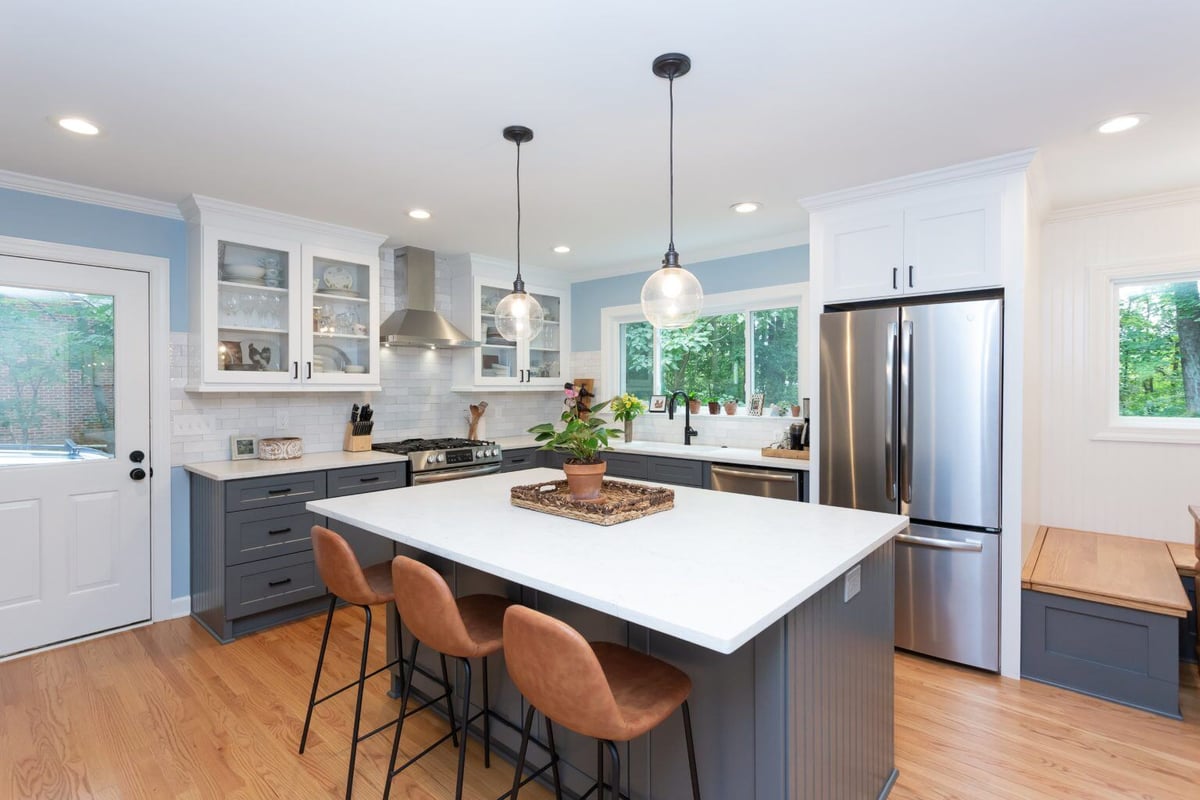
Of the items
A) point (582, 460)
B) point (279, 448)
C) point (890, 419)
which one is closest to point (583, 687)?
point (582, 460)

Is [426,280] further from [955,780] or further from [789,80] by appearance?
[955,780]

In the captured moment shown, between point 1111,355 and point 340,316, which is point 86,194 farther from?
point 1111,355

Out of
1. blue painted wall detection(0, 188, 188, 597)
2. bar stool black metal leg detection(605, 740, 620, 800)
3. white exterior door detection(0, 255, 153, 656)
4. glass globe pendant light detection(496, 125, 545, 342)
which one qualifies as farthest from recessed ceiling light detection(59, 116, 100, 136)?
bar stool black metal leg detection(605, 740, 620, 800)

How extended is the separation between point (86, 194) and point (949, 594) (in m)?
4.93

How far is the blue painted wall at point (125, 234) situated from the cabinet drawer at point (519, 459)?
2.09 m

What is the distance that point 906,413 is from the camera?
3.00m

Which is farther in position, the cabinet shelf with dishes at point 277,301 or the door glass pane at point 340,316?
the door glass pane at point 340,316

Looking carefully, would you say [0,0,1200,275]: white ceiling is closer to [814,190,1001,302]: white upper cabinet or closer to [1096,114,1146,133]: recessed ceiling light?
[1096,114,1146,133]: recessed ceiling light

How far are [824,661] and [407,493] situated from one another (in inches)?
70.5

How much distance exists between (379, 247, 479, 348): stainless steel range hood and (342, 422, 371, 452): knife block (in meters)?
0.67

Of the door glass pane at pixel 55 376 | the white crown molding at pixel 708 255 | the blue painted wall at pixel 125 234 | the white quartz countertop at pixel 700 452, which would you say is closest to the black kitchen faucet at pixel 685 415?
the white quartz countertop at pixel 700 452

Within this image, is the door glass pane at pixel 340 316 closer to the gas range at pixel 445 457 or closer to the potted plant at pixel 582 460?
the gas range at pixel 445 457

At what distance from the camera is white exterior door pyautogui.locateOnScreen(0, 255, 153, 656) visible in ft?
10.0

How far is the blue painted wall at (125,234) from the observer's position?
306 centimetres
